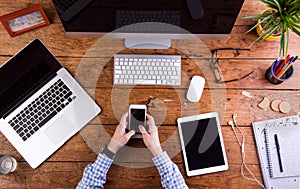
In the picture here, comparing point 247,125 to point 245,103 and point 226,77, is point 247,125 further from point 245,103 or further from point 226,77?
point 226,77

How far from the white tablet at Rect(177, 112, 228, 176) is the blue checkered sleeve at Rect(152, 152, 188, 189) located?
5cm

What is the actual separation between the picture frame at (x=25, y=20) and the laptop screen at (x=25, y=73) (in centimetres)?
7

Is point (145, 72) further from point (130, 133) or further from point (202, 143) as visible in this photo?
point (202, 143)

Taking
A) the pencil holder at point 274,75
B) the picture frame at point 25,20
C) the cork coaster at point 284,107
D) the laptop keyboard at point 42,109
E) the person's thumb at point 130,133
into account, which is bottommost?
the cork coaster at point 284,107

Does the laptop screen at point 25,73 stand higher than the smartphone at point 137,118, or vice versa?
the laptop screen at point 25,73

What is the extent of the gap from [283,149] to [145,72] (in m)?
0.60

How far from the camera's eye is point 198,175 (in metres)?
1.12

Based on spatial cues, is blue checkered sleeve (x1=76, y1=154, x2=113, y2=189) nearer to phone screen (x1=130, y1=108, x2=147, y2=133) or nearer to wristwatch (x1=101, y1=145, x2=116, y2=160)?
wristwatch (x1=101, y1=145, x2=116, y2=160)

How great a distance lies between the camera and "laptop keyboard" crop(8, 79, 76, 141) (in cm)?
111

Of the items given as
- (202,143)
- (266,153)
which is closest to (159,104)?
(202,143)

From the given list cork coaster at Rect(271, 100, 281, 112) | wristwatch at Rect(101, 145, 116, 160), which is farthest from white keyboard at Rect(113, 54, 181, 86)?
cork coaster at Rect(271, 100, 281, 112)

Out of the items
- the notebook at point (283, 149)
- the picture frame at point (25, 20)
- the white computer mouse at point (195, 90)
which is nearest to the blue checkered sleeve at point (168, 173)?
the white computer mouse at point (195, 90)

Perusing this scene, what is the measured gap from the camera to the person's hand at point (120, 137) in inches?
43.5

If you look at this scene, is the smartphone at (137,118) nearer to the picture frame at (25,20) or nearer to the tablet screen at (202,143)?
the tablet screen at (202,143)
